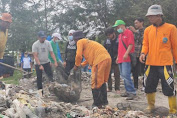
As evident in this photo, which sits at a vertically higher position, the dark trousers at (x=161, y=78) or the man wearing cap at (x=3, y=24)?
the man wearing cap at (x=3, y=24)

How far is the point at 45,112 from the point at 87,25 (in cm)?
1361

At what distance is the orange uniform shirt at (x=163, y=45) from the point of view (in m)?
3.90

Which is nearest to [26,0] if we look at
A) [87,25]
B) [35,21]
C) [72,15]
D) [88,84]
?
[35,21]

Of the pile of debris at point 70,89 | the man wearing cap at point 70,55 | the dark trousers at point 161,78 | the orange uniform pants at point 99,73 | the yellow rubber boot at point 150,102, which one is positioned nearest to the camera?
the dark trousers at point 161,78

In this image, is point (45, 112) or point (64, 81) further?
point (64, 81)

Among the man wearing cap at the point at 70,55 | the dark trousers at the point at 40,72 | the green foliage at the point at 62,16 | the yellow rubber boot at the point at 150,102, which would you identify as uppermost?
the green foliage at the point at 62,16

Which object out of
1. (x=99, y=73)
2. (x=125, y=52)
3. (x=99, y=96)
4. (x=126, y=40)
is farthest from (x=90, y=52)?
(x=126, y=40)

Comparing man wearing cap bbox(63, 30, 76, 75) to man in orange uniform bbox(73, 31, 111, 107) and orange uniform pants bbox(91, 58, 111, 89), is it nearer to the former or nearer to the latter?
man in orange uniform bbox(73, 31, 111, 107)

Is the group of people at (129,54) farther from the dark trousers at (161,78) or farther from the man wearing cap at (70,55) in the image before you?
the man wearing cap at (70,55)

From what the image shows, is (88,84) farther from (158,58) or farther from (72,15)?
(72,15)

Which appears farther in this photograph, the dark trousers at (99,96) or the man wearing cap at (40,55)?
the man wearing cap at (40,55)

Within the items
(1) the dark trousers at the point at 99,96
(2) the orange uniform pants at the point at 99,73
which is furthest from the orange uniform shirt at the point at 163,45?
(1) the dark trousers at the point at 99,96

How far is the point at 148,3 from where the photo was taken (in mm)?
12992

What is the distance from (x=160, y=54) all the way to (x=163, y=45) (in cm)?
16
